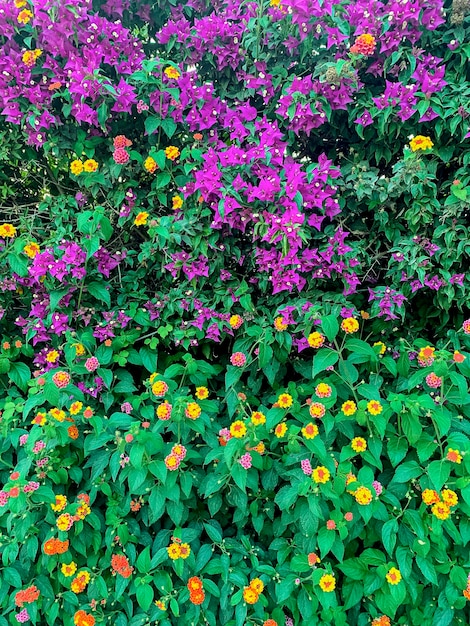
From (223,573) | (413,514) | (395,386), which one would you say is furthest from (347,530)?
(395,386)

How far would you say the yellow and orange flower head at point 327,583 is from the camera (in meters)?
1.38

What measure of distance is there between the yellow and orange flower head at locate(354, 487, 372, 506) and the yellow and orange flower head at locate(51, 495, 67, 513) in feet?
3.43

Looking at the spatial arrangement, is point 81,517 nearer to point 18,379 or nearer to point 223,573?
point 223,573

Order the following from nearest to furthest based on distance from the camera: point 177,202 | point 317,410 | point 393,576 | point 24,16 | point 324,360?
point 393,576, point 317,410, point 324,360, point 24,16, point 177,202

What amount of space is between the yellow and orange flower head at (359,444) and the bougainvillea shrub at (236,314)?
0.01 m

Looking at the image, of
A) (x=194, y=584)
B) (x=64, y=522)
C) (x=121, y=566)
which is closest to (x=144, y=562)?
(x=121, y=566)

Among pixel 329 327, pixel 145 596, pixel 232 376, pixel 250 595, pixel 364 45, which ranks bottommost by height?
pixel 145 596

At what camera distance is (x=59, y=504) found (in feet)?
4.88

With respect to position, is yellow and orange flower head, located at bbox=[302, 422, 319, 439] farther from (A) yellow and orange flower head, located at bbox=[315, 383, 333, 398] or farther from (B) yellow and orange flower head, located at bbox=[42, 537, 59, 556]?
(B) yellow and orange flower head, located at bbox=[42, 537, 59, 556]

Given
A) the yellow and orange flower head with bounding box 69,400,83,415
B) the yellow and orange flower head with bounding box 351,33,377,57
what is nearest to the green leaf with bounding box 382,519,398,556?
the yellow and orange flower head with bounding box 69,400,83,415

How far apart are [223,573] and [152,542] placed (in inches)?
11.9

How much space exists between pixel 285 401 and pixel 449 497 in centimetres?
63

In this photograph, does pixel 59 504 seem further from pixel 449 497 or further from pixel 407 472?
pixel 449 497

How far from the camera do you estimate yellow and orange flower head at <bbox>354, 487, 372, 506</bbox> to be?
139cm
